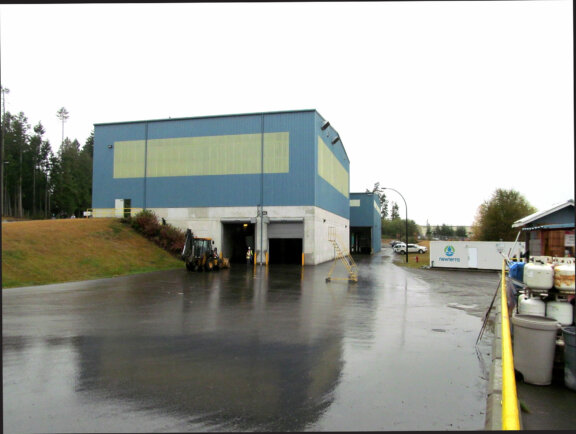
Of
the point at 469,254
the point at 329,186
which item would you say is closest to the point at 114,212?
the point at 329,186

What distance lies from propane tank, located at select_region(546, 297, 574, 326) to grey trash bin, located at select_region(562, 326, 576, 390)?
32.5 inches

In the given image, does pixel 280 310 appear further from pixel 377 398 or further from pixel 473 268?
pixel 473 268

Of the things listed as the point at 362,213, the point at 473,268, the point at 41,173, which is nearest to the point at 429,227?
the point at 362,213

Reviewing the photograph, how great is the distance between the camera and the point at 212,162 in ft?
111

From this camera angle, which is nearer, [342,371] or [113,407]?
[113,407]

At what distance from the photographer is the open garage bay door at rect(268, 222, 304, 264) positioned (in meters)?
32.7

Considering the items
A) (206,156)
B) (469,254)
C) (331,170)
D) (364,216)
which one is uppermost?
(206,156)

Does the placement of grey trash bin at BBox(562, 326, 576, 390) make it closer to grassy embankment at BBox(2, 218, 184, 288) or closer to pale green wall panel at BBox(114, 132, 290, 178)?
grassy embankment at BBox(2, 218, 184, 288)

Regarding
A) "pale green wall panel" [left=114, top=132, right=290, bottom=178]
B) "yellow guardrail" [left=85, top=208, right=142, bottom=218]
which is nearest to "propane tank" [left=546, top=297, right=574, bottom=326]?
"pale green wall panel" [left=114, top=132, right=290, bottom=178]

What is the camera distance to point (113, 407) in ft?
15.9

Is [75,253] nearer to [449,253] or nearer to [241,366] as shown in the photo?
[241,366]

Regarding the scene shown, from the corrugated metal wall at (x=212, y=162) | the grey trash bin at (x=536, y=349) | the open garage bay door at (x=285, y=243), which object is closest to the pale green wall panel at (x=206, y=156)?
the corrugated metal wall at (x=212, y=162)

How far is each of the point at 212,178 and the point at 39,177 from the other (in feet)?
198

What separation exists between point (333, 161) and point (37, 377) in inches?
1482
